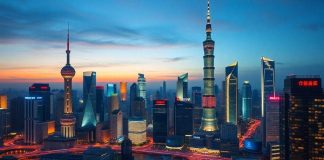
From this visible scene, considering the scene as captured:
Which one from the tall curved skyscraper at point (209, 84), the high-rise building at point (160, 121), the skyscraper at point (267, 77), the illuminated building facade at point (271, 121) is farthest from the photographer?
the skyscraper at point (267, 77)

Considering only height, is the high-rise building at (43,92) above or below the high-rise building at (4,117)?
above

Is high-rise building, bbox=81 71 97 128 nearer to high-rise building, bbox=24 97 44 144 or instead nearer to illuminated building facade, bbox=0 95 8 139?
high-rise building, bbox=24 97 44 144

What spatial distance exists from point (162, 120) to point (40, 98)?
198 feet

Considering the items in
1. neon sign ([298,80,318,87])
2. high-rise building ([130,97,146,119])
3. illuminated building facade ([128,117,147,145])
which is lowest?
illuminated building facade ([128,117,147,145])

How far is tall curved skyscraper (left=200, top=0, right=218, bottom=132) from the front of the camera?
15350 centimetres

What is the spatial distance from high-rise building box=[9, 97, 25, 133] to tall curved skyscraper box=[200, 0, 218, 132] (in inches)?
3750

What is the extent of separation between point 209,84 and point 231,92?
3302cm

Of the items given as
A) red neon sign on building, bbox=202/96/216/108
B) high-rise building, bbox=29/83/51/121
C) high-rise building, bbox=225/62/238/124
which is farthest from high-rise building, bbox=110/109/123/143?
high-rise building, bbox=225/62/238/124

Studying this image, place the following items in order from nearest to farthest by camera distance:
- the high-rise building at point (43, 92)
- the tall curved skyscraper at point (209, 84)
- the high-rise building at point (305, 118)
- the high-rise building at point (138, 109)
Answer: the high-rise building at point (305, 118)
the tall curved skyscraper at point (209, 84)
the high-rise building at point (43, 92)
the high-rise building at point (138, 109)

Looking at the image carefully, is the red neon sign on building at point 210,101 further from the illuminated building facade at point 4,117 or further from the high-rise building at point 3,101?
Answer: the high-rise building at point 3,101

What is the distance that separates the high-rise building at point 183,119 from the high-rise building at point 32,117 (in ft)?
204

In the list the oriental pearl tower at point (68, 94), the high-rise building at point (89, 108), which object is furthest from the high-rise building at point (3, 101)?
the high-rise building at point (89, 108)

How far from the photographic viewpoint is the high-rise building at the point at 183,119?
15650 cm

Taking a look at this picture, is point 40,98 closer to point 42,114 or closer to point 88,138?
point 42,114
